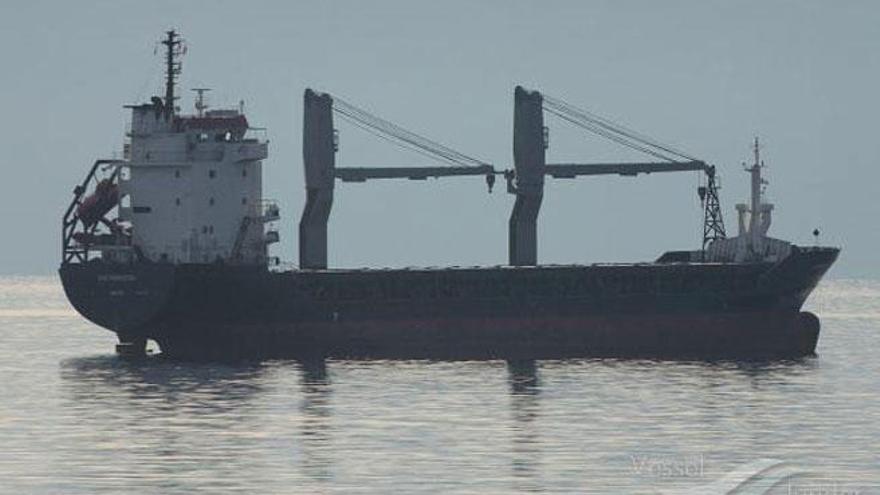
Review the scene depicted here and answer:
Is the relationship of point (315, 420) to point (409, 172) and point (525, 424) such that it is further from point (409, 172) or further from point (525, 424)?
point (409, 172)

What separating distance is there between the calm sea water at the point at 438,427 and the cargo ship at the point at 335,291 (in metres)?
2.70

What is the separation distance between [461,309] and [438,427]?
32981 millimetres

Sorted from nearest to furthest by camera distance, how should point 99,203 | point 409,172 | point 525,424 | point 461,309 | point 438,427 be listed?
point 438,427
point 525,424
point 461,309
point 99,203
point 409,172

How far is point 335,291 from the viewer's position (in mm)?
97562

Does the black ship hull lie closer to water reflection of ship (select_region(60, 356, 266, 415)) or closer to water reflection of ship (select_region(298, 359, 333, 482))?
water reflection of ship (select_region(60, 356, 266, 415))

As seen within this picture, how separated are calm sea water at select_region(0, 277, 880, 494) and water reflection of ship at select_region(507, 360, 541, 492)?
0.09 metres

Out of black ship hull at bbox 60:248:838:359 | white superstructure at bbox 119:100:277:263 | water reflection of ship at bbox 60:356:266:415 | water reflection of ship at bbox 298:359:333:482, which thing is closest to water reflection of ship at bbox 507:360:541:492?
black ship hull at bbox 60:248:838:359

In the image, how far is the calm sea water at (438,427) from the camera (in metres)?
53.2

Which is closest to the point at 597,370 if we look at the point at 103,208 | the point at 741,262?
the point at 741,262

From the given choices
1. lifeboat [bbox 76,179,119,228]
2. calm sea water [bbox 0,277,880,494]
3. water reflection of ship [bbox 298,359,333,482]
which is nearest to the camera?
calm sea water [bbox 0,277,880,494]

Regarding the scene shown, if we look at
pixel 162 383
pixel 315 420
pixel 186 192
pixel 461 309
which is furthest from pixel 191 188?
pixel 315 420

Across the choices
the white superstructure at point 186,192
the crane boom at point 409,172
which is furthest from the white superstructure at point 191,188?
the crane boom at point 409,172

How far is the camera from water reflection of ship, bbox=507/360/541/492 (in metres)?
53.7

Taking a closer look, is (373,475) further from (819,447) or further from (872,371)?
(872,371)
